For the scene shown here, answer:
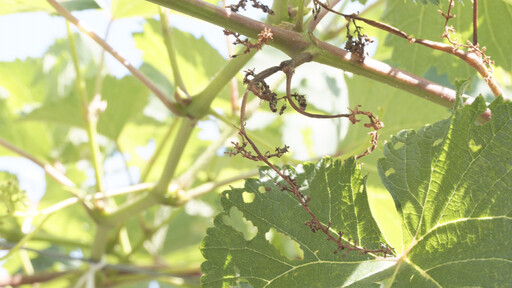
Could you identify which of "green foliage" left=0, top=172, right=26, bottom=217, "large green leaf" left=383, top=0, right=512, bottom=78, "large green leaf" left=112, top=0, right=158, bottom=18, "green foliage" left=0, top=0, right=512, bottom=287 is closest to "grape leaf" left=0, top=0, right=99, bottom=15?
"green foliage" left=0, top=0, right=512, bottom=287

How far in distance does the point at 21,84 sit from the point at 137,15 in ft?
2.41

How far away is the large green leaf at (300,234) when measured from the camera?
0.84 m

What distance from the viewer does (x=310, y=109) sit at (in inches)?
66.7

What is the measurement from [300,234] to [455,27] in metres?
0.57

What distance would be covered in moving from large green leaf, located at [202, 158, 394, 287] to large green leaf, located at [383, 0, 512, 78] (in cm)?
44

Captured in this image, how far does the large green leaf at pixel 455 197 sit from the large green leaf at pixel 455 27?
409 mm

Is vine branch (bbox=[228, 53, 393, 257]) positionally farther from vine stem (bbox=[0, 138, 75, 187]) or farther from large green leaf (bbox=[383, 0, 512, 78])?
vine stem (bbox=[0, 138, 75, 187])

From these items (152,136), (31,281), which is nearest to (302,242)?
(31,281)

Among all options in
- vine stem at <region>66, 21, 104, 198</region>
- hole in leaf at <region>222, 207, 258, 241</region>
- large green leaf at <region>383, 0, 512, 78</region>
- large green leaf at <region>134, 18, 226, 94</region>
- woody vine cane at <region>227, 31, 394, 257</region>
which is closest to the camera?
woody vine cane at <region>227, 31, 394, 257</region>

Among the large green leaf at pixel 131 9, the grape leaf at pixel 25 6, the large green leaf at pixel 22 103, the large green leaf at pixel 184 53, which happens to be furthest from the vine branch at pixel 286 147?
the large green leaf at pixel 22 103

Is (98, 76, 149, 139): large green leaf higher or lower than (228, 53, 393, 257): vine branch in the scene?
higher

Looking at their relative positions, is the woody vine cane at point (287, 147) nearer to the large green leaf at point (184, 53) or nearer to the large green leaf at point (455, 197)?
the large green leaf at point (455, 197)

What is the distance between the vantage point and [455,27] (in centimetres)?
119

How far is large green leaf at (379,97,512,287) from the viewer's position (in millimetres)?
767
